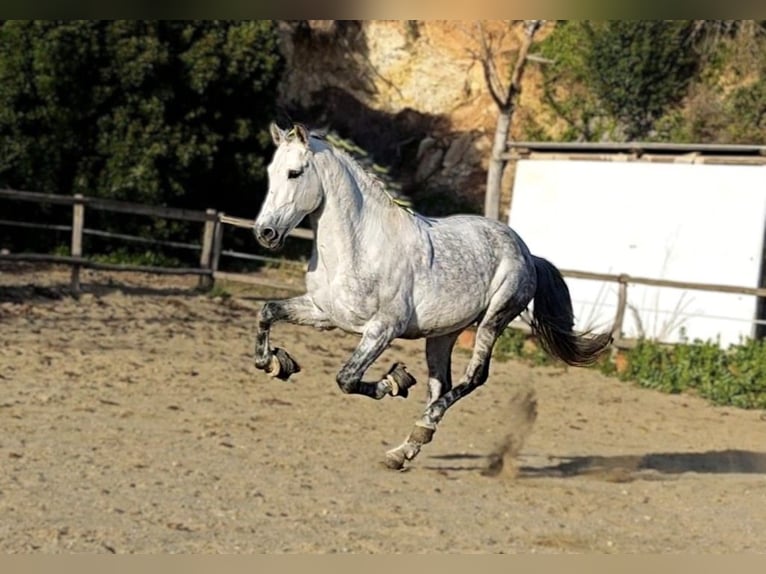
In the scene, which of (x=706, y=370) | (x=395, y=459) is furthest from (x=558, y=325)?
(x=706, y=370)

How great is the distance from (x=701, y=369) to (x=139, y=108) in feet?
32.6

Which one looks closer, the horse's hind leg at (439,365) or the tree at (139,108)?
the horse's hind leg at (439,365)

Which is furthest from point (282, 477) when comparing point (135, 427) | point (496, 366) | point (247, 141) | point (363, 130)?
point (363, 130)

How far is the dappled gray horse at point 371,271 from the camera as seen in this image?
560cm

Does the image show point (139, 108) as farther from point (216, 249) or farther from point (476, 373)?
point (476, 373)

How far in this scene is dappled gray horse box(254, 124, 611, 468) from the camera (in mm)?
5602

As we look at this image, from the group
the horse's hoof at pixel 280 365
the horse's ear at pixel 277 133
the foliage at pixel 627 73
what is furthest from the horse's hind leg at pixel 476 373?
the foliage at pixel 627 73

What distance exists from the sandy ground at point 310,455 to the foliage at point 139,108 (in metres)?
4.17

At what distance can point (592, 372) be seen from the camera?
13.9m

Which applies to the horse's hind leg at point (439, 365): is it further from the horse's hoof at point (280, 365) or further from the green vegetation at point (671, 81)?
the green vegetation at point (671, 81)

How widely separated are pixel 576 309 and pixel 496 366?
1900 mm

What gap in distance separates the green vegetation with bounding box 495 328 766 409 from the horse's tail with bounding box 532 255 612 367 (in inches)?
225

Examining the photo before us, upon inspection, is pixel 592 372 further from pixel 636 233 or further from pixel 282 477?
pixel 282 477

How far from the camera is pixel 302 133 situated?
5523 millimetres
